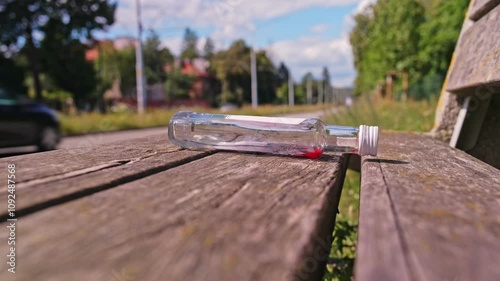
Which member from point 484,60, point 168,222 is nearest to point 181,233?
point 168,222

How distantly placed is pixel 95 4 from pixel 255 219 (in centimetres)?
460

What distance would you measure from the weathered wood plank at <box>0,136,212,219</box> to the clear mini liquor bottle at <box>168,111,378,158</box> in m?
0.10

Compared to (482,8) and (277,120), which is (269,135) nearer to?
(277,120)

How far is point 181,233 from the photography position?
509 millimetres

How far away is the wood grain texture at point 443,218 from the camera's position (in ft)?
1.41

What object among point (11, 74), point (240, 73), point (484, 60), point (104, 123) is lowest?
point (104, 123)

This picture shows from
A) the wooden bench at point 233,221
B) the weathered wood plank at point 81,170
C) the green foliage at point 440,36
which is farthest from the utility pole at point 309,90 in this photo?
the wooden bench at point 233,221

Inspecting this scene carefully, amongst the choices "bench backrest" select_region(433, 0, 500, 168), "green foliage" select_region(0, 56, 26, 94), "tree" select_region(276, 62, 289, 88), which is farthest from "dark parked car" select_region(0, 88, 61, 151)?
"tree" select_region(276, 62, 289, 88)

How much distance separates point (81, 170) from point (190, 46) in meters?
87.0

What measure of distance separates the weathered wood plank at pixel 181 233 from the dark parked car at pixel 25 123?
8703 mm

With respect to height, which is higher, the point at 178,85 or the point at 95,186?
the point at 95,186

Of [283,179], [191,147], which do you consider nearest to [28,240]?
[283,179]

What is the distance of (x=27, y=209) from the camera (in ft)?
1.82

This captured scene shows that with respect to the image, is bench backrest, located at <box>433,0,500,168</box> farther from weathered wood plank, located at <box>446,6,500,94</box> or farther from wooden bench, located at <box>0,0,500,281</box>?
wooden bench, located at <box>0,0,500,281</box>
